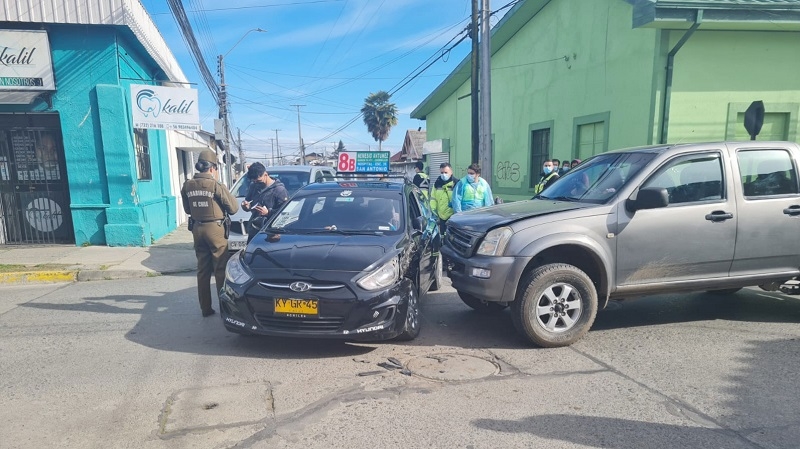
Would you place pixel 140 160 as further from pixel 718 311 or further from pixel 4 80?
pixel 718 311

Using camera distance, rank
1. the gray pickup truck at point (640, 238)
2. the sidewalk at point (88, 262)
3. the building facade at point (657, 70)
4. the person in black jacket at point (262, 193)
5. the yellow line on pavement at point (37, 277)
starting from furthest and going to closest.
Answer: the building facade at point (657, 70) < the sidewalk at point (88, 262) < the yellow line on pavement at point (37, 277) < the person in black jacket at point (262, 193) < the gray pickup truck at point (640, 238)

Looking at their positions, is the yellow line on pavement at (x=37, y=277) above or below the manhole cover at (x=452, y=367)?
above

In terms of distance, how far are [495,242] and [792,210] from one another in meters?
3.09

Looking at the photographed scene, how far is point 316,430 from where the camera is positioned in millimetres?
3041

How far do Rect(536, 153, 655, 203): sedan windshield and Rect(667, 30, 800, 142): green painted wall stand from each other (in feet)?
18.3

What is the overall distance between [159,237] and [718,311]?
11.1 meters

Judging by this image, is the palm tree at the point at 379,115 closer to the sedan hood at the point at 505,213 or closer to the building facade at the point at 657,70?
the building facade at the point at 657,70

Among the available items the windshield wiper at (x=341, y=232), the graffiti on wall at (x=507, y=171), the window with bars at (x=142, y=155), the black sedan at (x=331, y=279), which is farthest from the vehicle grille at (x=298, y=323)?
the graffiti on wall at (x=507, y=171)

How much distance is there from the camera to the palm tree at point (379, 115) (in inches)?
2231

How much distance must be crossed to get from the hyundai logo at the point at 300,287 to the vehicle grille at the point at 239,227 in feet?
14.4

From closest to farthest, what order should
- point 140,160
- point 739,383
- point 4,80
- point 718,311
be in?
point 739,383 < point 718,311 < point 4,80 < point 140,160

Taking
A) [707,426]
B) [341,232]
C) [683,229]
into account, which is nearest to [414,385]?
[341,232]

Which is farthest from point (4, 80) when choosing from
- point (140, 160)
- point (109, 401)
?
point (109, 401)

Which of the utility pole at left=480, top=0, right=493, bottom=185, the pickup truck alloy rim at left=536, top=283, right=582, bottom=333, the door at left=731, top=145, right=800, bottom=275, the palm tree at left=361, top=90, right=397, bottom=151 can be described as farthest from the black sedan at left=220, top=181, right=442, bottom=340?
the palm tree at left=361, top=90, right=397, bottom=151
